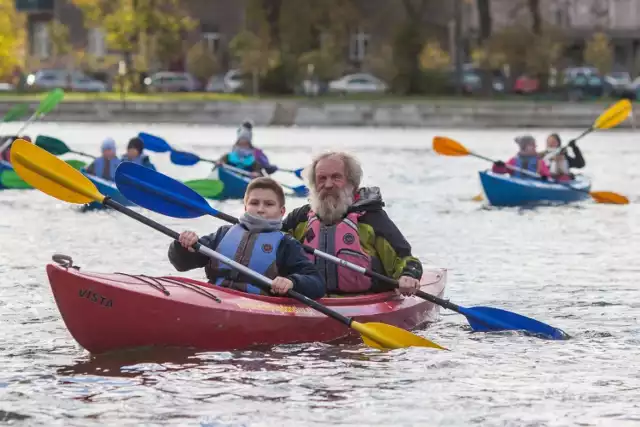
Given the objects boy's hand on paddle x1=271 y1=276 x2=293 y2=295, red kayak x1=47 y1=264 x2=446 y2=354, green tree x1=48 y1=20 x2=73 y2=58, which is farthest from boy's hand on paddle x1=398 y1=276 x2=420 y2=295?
green tree x1=48 y1=20 x2=73 y2=58

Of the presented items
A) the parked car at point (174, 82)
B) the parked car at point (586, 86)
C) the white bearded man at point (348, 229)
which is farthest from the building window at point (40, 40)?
the white bearded man at point (348, 229)

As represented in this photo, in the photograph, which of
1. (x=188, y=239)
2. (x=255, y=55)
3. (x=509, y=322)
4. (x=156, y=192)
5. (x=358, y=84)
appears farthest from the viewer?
(x=358, y=84)

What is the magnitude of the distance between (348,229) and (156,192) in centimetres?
124

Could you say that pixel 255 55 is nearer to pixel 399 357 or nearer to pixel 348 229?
pixel 348 229

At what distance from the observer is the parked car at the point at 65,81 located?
61.4 metres

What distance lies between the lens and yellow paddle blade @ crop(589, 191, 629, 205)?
22.2m

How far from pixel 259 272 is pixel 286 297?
220 mm

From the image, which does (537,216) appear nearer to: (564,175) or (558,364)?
(564,175)

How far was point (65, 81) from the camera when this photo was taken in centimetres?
6225

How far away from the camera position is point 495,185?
21.8m

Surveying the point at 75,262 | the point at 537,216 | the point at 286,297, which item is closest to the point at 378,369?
the point at 286,297

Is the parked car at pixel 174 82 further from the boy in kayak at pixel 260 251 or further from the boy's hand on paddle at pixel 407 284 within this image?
the boy in kayak at pixel 260 251

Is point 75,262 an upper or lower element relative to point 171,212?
lower

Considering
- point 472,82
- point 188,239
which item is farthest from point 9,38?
point 188,239
